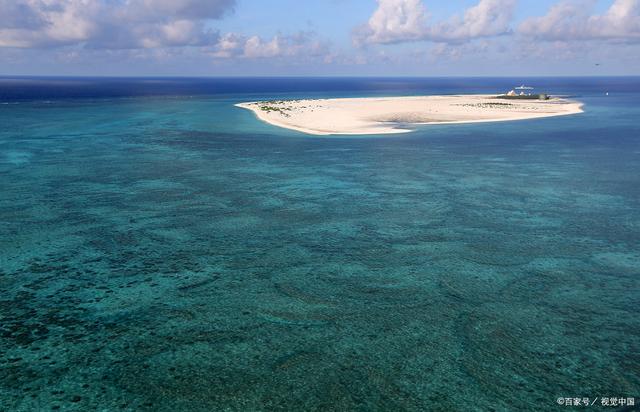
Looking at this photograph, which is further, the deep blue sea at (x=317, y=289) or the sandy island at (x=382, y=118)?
the sandy island at (x=382, y=118)

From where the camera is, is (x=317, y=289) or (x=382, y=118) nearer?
(x=317, y=289)

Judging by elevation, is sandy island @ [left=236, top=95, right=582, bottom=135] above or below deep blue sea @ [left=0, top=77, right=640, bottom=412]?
above

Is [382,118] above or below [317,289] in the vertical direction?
above

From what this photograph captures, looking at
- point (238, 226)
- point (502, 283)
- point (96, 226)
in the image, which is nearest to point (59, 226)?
point (96, 226)

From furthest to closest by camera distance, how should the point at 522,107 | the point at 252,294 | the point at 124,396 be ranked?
→ the point at 522,107 < the point at 252,294 < the point at 124,396

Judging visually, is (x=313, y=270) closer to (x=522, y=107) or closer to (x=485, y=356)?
(x=485, y=356)

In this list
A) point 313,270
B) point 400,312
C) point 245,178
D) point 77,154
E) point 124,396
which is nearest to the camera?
point 124,396

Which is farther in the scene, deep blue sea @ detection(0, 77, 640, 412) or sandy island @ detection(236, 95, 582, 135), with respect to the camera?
sandy island @ detection(236, 95, 582, 135)

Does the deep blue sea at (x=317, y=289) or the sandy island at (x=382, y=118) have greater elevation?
the sandy island at (x=382, y=118)
